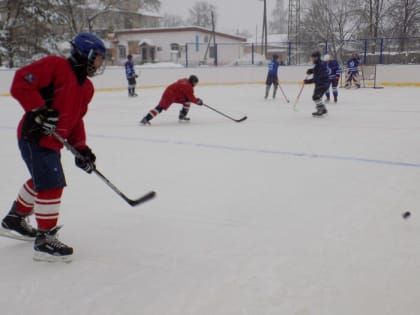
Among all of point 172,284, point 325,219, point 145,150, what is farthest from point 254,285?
point 145,150

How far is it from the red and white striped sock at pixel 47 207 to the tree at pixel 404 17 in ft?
63.7

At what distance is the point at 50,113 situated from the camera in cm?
165

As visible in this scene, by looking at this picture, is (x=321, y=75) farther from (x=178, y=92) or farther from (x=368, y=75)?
(x=368, y=75)

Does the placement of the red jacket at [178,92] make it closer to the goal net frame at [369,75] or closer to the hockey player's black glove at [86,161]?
the hockey player's black glove at [86,161]

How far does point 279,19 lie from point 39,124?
195 feet

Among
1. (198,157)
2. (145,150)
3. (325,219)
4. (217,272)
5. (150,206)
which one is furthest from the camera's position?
(145,150)

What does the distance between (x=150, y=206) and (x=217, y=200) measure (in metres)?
0.45

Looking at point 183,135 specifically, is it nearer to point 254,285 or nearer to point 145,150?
point 145,150


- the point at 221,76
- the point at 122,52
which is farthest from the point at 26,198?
the point at 122,52

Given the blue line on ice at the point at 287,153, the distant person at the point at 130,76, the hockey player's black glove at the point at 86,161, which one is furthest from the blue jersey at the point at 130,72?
the hockey player's black glove at the point at 86,161

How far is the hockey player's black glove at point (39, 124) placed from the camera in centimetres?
164

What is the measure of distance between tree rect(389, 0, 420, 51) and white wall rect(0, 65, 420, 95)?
6.72 metres

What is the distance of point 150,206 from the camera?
8.45ft

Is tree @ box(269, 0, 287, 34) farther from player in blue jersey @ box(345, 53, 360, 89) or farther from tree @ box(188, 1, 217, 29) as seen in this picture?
player in blue jersey @ box(345, 53, 360, 89)
